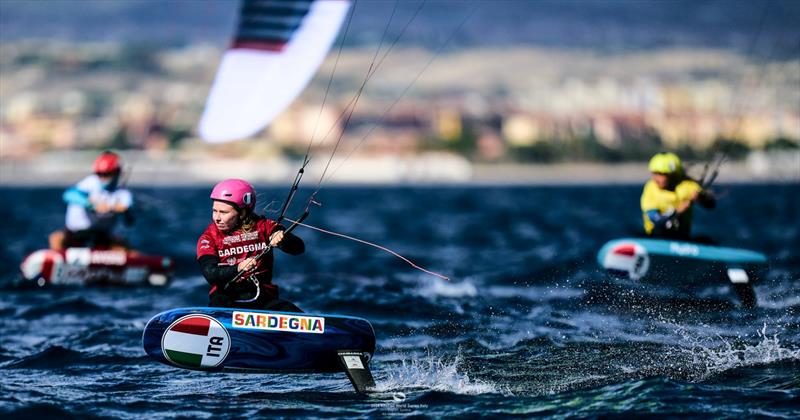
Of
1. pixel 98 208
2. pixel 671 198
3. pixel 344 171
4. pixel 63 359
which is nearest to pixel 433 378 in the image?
pixel 63 359

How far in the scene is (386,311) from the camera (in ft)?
37.8

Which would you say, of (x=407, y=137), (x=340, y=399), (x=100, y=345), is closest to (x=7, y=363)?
(x=100, y=345)

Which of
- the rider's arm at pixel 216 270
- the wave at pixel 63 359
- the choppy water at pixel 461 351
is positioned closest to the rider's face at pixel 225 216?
the rider's arm at pixel 216 270

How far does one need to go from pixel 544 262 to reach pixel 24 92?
554 ft

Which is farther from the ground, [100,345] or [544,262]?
[544,262]

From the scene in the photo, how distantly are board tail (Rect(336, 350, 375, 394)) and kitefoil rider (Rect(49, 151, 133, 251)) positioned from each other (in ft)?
20.2

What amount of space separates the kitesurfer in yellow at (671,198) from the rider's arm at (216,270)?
215 inches

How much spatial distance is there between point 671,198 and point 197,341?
6.08 m

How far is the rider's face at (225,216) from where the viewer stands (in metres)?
7.96

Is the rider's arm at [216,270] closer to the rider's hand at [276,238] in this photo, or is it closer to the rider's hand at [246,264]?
the rider's hand at [246,264]

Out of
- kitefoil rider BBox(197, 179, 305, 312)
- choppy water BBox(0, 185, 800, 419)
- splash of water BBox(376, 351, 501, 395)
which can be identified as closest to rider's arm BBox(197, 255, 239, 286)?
kitefoil rider BBox(197, 179, 305, 312)

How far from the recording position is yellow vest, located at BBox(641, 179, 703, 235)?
12.2m

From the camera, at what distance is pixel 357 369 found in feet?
25.8

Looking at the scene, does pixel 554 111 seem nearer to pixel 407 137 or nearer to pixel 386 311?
pixel 407 137
